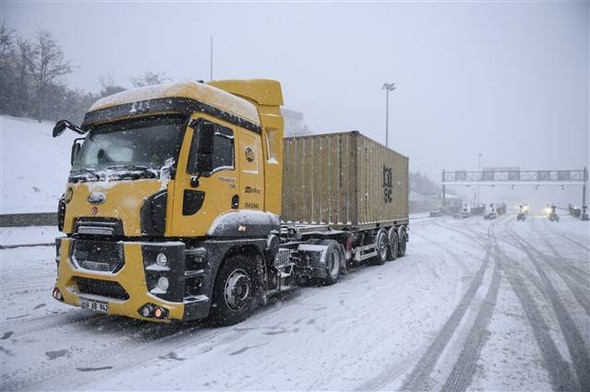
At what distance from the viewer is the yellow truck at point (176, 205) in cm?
457

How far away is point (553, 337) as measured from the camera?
5254 millimetres

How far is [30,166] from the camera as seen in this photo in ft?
77.2

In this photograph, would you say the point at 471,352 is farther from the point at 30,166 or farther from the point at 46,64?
the point at 46,64

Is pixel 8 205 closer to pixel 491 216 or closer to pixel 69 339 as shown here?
pixel 69 339

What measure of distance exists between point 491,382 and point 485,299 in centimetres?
374

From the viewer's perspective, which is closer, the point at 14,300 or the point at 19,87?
the point at 14,300

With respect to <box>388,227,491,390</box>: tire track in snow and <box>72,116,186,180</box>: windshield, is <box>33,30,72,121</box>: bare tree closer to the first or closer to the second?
<box>72,116,186,180</box>: windshield

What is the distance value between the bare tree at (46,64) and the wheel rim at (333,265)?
35356 mm

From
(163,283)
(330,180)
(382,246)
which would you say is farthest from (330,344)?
(382,246)

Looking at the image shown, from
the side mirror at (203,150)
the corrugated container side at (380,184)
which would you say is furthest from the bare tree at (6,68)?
the side mirror at (203,150)

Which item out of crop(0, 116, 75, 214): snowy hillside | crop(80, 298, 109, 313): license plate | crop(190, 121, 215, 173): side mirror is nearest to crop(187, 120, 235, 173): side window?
crop(190, 121, 215, 173): side mirror

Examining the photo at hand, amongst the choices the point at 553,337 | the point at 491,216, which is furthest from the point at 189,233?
the point at 491,216

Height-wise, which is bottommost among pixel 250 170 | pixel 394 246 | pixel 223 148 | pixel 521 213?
pixel 394 246

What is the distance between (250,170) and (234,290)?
1812mm
